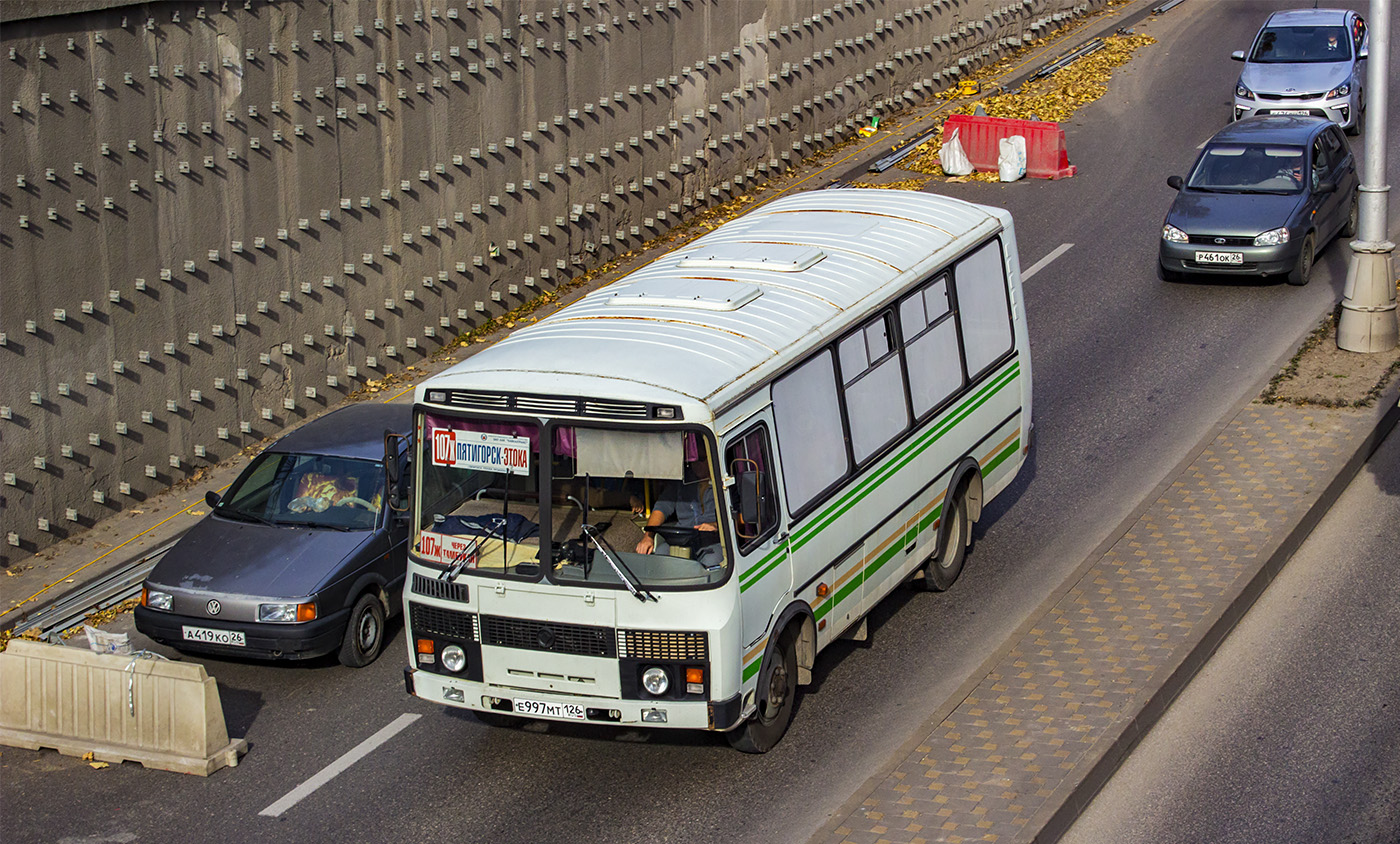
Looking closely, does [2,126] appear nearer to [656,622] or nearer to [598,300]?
[598,300]

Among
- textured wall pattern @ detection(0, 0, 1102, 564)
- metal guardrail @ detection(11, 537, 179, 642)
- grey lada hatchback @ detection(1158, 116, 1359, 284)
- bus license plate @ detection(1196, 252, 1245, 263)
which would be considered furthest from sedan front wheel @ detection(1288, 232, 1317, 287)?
metal guardrail @ detection(11, 537, 179, 642)

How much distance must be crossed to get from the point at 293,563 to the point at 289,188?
6383 mm

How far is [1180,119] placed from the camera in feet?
89.3

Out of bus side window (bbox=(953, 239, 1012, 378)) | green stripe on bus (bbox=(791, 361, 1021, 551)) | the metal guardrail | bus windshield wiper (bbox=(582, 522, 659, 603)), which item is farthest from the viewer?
the metal guardrail

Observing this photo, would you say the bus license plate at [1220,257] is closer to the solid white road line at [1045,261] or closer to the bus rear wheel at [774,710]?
the solid white road line at [1045,261]

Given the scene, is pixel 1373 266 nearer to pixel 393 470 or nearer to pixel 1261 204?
pixel 1261 204

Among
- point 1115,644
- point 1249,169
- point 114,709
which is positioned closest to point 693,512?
point 1115,644

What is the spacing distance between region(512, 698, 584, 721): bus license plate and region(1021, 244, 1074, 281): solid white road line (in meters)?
12.0

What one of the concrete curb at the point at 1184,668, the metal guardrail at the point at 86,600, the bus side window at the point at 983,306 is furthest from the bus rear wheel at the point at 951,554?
the metal guardrail at the point at 86,600

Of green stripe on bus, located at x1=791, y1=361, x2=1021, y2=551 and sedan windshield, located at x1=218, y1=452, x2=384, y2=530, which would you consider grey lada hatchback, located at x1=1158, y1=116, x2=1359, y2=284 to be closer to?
green stripe on bus, located at x1=791, y1=361, x2=1021, y2=551

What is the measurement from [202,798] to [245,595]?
1950mm

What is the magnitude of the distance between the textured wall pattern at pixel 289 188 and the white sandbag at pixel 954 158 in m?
3.10

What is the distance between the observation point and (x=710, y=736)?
10.6 metres

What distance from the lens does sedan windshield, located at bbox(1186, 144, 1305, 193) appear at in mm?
19453
